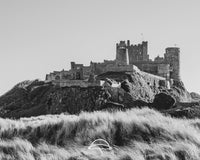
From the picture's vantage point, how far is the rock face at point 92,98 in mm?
46809

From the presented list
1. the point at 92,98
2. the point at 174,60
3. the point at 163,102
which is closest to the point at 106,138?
the point at 163,102

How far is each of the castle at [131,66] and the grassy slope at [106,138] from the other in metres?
43.5

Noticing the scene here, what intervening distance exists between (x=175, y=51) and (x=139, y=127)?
7477 cm

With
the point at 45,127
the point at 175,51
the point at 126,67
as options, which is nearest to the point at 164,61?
the point at 175,51

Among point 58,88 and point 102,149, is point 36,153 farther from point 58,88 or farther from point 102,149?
point 58,88

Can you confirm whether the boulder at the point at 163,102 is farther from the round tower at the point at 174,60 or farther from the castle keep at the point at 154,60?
the round tower at the point at 174,60

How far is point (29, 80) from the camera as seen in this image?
85.8 meters

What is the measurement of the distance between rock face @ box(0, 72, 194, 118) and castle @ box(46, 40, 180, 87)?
1.97 metres

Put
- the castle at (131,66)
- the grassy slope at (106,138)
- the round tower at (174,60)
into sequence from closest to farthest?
the grassy slope at (106,138) → the castle at (131,66) → the round tower at (174,60)

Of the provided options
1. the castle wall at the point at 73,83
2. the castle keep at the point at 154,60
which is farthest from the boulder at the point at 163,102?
the castle keep at the point at 154,60

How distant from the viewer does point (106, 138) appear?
8.12m

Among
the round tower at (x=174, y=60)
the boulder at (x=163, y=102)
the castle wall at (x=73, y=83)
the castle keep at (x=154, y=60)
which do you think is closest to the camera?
the boulder at (x=163, y=102)

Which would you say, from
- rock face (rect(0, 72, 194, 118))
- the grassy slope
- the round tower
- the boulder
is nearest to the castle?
the round tower

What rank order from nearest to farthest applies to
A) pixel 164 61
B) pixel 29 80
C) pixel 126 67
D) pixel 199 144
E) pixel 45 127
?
1. pixel 199 144
2. pixel 45 127
3. pixel 126 67
4. pixel 164 61
5. pixel 29 80
